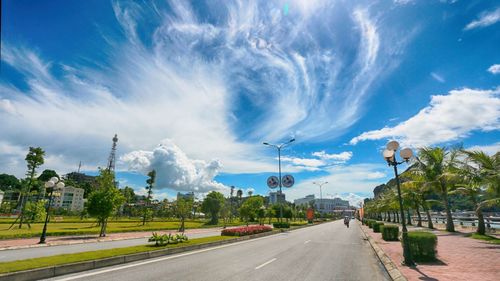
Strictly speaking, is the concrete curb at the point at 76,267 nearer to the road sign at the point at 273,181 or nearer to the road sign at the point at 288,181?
the road sign at the point at 273,181

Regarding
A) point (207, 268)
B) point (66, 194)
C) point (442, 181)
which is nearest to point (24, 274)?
point (207, 268)

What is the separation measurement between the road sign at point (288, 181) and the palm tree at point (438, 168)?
19468 millimetres

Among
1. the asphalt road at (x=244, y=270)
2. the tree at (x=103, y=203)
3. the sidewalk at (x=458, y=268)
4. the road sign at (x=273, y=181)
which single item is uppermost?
the road sign at (x=273, y=181)

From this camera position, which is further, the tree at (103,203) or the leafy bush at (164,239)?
the tree at (103,203)

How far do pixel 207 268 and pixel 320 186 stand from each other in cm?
8626

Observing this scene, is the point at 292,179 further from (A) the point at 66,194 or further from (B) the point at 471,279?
(A) the point at 66,194

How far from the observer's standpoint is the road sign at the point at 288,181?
141ft

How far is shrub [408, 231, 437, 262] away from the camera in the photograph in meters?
10.6

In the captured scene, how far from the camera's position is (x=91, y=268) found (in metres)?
9.56

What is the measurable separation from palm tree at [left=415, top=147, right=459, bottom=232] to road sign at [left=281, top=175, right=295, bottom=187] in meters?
19.5

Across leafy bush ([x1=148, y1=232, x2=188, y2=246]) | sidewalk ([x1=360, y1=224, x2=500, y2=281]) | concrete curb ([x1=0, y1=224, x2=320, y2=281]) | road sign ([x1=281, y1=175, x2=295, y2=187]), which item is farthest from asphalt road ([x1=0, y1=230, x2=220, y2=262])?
road sign ([x1=281, y1=175, x2=295, y2=187])

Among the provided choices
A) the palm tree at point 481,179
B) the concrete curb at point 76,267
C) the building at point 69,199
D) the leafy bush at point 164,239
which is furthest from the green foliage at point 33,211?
the building at point 69,199

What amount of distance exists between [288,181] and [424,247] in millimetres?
33619

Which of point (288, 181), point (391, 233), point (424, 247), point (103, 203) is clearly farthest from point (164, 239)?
point (288, 181)
